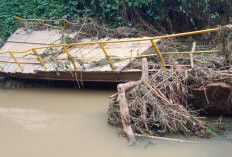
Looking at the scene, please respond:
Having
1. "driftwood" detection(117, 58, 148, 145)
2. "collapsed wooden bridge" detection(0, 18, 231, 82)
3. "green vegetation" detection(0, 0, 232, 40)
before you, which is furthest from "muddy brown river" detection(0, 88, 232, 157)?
"green vegetation" detection(0, 0, 232, 40)

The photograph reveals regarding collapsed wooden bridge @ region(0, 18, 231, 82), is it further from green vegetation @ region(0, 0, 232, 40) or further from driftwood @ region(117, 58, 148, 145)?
green vegetation @ region(0, 0, 232, 40)

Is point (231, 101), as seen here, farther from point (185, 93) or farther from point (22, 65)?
point (22, 65)

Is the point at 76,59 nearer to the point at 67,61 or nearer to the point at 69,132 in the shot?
the point at 67,61

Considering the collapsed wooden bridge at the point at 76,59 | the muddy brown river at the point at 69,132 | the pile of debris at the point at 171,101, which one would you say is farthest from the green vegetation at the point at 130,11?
the pile of debris at the point at 171,101

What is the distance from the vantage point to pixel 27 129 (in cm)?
712

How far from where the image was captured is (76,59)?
8422mm

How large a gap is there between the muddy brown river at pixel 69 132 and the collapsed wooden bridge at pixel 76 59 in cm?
66

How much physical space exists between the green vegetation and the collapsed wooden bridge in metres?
1.47

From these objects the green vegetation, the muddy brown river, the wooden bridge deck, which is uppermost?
the green vegetation

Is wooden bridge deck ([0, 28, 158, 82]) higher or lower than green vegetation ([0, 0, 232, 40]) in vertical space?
lower

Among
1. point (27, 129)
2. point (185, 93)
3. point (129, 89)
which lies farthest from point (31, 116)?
point (185, 93)

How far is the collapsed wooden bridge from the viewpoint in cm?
776

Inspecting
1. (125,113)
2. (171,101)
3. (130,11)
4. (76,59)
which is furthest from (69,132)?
(130,11)

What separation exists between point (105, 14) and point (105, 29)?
42.7 inches
